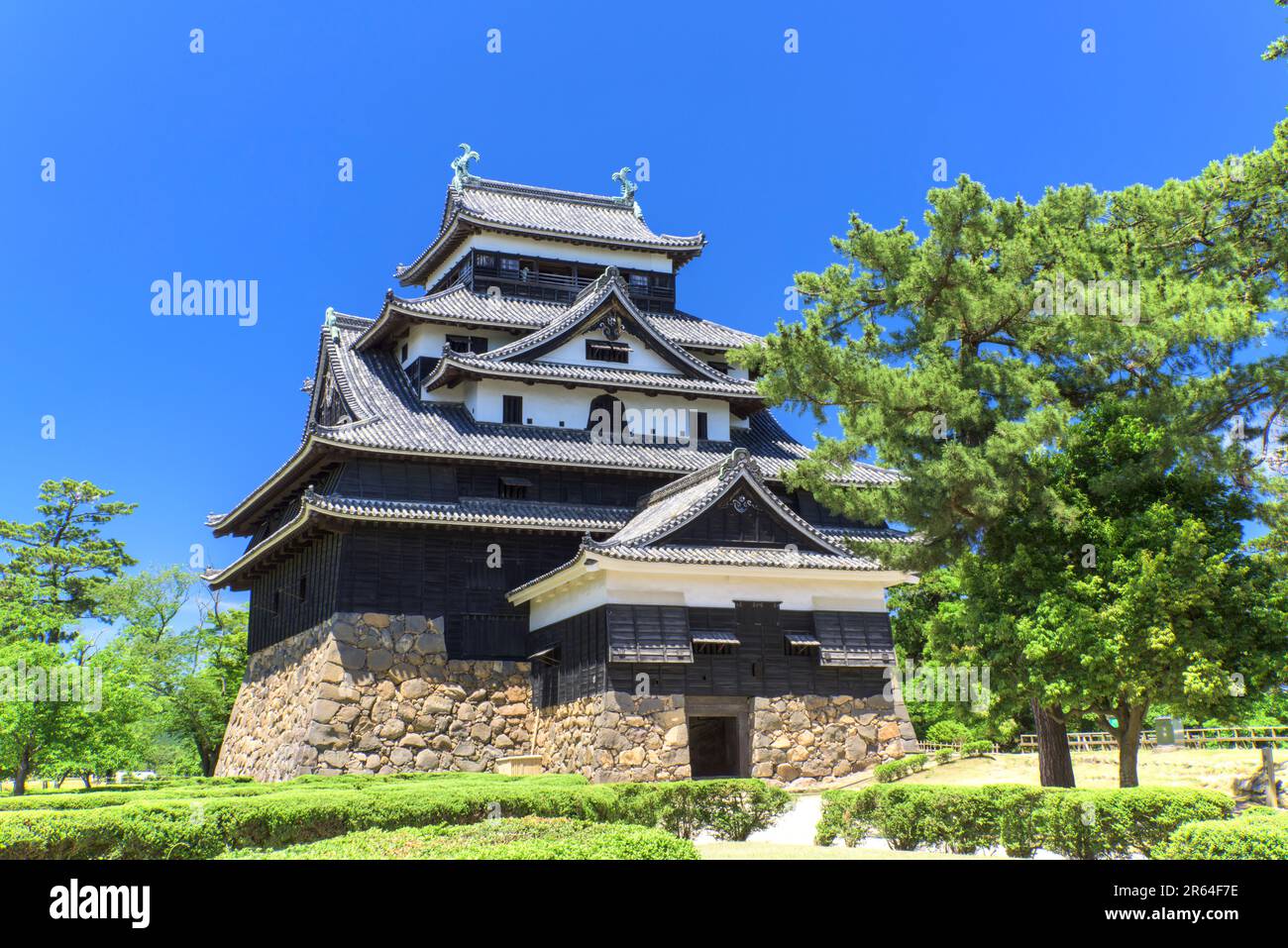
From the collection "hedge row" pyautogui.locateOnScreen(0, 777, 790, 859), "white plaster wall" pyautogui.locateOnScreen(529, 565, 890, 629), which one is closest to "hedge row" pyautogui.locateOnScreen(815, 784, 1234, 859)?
"hedge row" pyautogui.locateOnScreen(0, 777, 790, 859)

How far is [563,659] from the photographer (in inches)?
1099

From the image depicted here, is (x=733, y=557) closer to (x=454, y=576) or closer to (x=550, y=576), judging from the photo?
(x=550, y=576)

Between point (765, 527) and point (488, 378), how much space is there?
32.7 feet

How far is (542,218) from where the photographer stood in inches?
1618

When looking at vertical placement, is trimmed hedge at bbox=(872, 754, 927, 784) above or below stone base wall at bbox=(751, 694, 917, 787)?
below

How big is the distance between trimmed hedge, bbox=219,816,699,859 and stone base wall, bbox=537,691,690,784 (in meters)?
10.7

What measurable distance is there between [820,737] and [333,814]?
48.2 ft

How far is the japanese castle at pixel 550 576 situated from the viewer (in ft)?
86.6

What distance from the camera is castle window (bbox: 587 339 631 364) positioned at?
113 feet

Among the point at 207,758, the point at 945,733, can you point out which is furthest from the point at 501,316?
the point at 207,758

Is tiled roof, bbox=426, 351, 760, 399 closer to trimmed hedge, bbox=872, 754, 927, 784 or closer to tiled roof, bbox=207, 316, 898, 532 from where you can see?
tiled roof, bbox=207, 316, 898, 532
